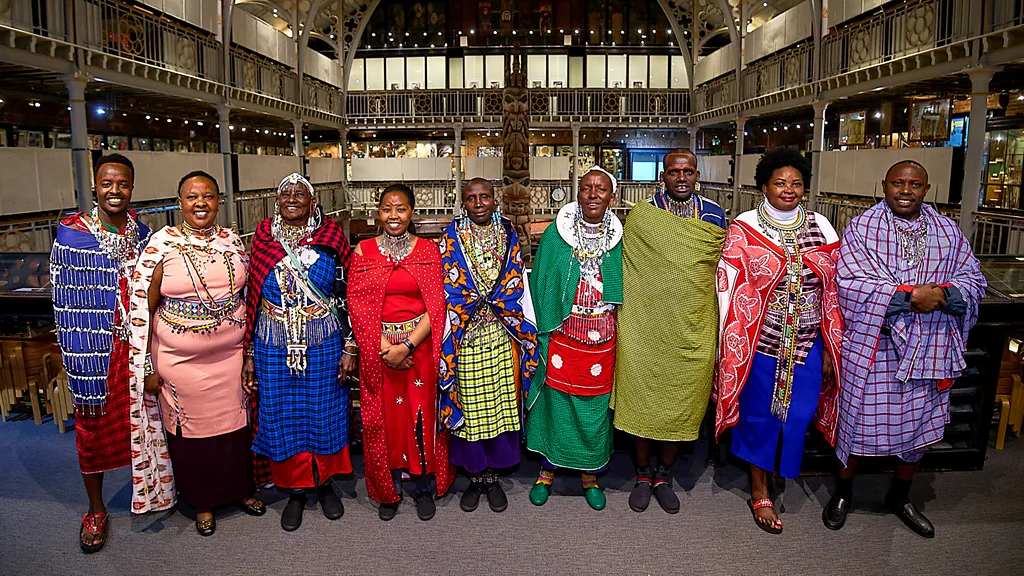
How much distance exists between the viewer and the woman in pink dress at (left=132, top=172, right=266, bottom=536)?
3.30 metres

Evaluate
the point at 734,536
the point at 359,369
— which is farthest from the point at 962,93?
the point at 359,369

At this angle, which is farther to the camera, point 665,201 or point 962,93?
point 962,93

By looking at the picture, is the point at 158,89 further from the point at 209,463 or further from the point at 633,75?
the point at 633,75

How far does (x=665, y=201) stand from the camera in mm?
3715

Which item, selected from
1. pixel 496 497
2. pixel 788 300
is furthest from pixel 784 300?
pixel 496 497

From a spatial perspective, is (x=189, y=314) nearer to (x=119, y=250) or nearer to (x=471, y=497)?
(x=119, y=250)

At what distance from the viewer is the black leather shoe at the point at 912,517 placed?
3527mm

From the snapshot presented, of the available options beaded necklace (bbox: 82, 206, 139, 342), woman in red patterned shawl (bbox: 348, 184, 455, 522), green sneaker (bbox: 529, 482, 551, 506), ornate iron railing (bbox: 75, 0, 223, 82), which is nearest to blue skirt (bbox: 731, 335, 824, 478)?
green sneaker (bbox: 529, 482, 551, 506)

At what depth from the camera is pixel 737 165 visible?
728 inches

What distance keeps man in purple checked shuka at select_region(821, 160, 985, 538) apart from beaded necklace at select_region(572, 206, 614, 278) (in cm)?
121

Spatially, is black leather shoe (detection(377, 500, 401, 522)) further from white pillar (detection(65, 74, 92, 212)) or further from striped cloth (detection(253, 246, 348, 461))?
white pillar (detection(65, 74, 92, 212))

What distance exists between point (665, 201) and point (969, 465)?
2657 mm

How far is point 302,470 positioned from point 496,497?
1.09 meters

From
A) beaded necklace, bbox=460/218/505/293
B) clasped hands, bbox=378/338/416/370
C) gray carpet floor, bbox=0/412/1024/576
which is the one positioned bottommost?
gray carpet floor, bbox=0/412/1024/576
